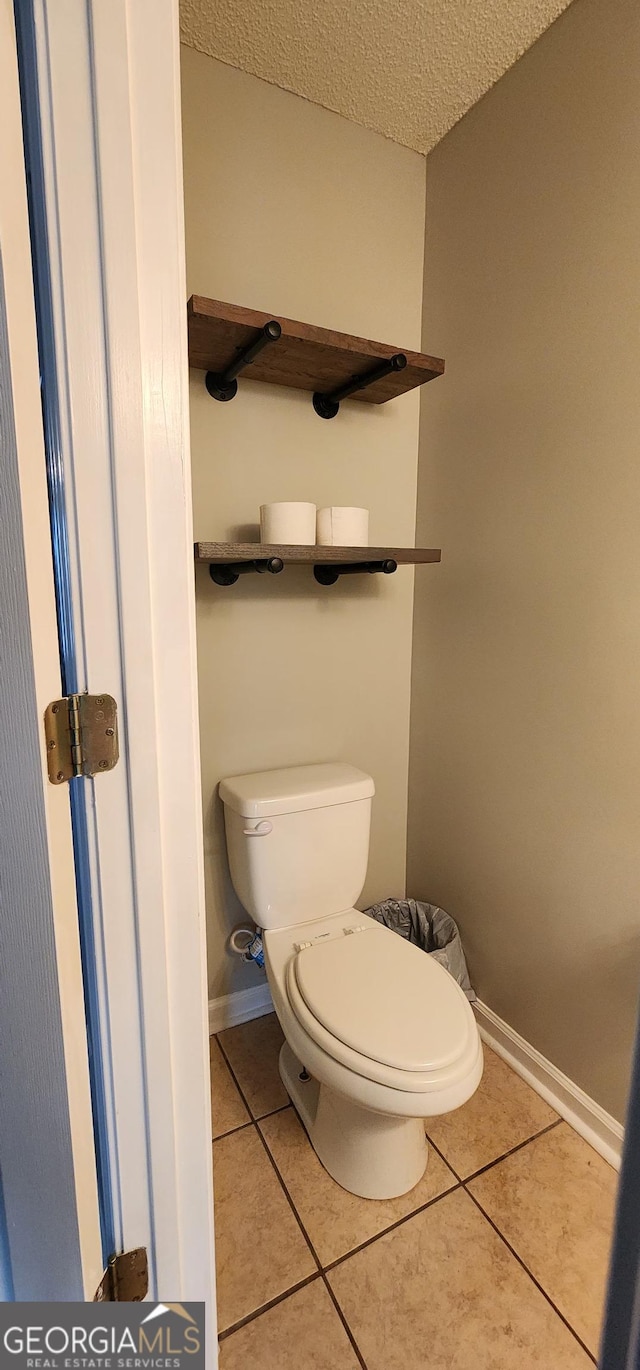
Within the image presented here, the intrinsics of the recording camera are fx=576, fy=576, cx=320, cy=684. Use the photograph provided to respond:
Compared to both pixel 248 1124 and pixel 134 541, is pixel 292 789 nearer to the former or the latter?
pixel 248 1124

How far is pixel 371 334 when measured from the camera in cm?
153

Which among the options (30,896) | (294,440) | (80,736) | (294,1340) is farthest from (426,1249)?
(294,440)

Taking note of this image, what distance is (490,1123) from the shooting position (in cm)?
136

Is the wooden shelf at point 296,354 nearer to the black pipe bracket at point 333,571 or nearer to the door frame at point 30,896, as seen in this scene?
the black pipe bracket at point 333,571

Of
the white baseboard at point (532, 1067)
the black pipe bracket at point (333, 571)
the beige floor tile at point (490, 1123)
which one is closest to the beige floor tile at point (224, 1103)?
the white baseboard at point (532, 1067)

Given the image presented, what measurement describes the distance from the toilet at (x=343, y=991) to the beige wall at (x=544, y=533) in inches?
12.9

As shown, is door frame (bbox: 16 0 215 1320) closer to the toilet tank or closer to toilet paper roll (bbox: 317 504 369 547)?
the toilet tank

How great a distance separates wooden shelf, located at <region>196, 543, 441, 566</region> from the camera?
116cm

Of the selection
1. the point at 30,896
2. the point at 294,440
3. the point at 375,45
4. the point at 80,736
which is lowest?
the point at 30,896

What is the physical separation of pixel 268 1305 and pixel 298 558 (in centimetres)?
139

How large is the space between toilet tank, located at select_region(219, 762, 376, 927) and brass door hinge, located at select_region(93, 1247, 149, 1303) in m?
0.68

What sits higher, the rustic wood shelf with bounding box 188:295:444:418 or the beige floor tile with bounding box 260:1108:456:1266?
the rustic wood shelf with bounding box 188:295:444:418

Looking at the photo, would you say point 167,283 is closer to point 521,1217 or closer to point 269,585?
point 269,585

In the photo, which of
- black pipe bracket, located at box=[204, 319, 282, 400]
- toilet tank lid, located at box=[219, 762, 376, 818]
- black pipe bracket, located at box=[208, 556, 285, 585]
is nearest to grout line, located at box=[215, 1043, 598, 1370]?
toilet tank lid, located at box=[219, 762, 376, 818]
